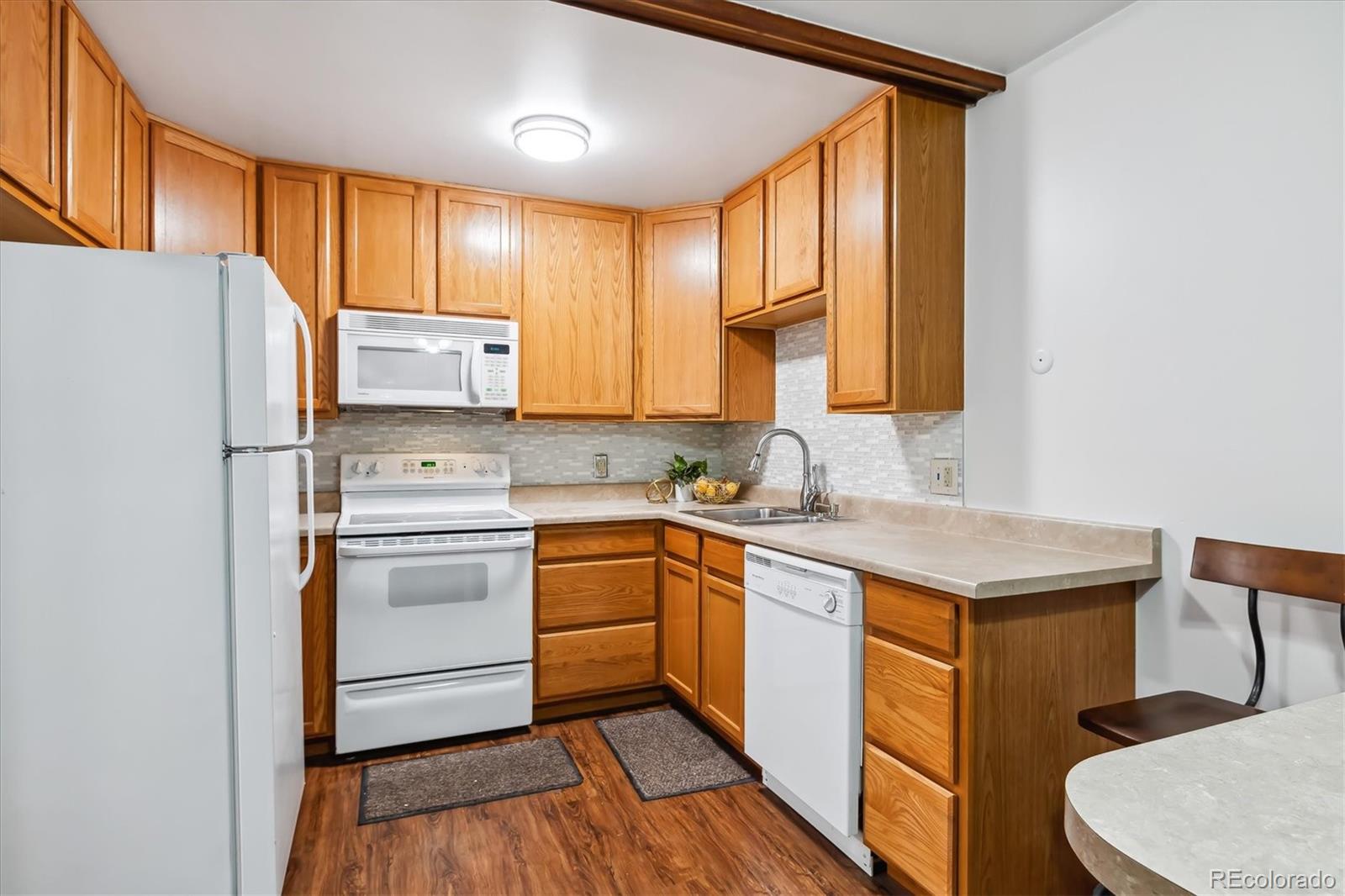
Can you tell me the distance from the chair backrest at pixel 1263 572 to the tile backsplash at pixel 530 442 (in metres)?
2.55

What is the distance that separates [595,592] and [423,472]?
1.01 metres

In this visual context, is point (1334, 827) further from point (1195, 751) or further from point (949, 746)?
point (949, 746)

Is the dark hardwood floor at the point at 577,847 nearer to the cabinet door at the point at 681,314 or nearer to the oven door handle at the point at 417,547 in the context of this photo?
the oven door handle at the point at 417,547

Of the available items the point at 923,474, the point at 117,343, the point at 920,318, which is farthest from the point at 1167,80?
the point at 117,343

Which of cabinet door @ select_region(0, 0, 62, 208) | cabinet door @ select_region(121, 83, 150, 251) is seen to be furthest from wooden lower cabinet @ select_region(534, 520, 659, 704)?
cabinet door @ select_region(0, 0, 62, 208)

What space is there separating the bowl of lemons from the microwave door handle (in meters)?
1.15

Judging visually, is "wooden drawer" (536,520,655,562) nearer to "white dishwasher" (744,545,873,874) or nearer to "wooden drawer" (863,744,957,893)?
"white dishwasher" (744,545,873,874)

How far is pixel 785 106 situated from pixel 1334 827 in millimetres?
2420

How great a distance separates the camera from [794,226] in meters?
2.82

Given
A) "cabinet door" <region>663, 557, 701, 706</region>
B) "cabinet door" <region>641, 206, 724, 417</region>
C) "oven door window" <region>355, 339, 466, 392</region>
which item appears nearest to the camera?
"cabinet door" <region>663, 557, 701, 706</region>

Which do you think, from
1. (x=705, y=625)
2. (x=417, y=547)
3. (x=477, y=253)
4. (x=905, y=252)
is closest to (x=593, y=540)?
(x=705, y=625)

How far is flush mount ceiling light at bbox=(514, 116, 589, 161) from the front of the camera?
2510 millimetres

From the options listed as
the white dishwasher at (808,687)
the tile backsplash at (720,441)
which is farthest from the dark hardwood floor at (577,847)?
the tile backsplash at (720,441)

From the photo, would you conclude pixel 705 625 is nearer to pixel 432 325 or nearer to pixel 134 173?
pixel 432 325
